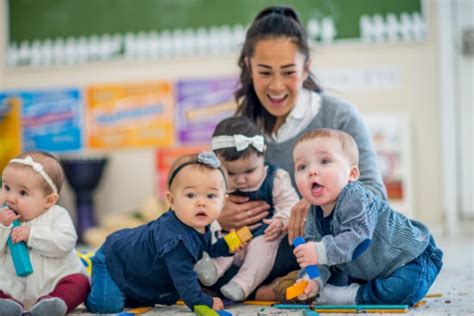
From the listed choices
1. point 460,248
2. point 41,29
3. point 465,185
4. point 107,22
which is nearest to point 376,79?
point 465,185

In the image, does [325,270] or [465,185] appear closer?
[325,270]

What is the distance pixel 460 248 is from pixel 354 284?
1889 mm

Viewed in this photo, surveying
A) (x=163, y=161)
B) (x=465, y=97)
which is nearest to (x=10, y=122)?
(x=163, y=161)

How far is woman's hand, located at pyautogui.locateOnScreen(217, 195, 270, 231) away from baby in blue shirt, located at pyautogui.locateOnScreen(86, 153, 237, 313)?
0.41 feet

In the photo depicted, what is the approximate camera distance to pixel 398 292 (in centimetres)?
194

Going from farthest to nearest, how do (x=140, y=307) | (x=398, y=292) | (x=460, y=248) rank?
1. (x=460, y=248)
2. (x=140, y=307)
3. (x=398, y=292)

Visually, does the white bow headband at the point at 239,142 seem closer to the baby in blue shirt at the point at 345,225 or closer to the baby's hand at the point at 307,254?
the baby in blue shirt at the point at 345,225

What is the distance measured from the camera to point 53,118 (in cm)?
523

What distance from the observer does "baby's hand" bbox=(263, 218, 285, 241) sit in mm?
2154

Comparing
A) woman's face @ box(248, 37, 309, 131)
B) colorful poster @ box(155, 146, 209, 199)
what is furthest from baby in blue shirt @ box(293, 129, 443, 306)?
colorful poster @ box(155, 146, 209, 199)

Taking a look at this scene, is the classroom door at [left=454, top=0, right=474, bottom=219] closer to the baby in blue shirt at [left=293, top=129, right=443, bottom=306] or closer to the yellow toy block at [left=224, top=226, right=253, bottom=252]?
the baby in blue shirt at [left=293, top=129, right=443, bottom=306]

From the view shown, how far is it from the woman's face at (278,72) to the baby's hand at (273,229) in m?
0.40

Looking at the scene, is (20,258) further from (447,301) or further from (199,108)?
(199,108)

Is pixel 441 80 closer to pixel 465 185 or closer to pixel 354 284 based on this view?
pixel 465 185
